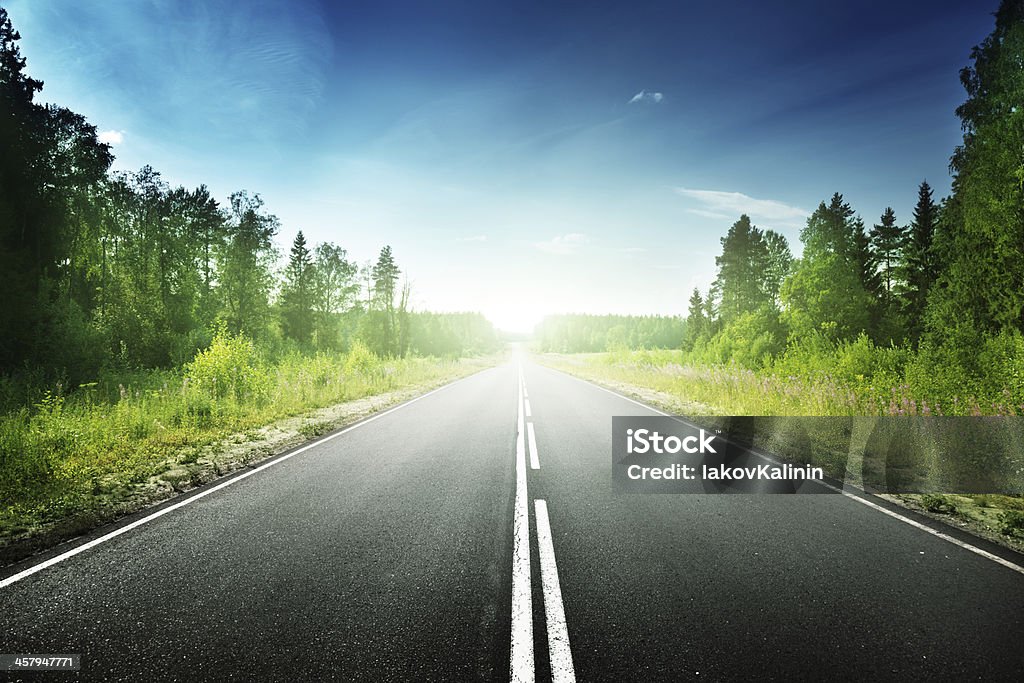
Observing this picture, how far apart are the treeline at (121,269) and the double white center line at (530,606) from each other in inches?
540

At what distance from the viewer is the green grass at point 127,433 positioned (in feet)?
17.5

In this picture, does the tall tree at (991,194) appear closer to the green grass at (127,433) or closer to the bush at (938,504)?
the bush at (938,504)

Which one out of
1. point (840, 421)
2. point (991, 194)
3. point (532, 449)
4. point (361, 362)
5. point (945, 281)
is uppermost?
point (991, 194)

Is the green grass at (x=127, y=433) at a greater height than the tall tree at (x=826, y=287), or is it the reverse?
the tall tree at (x=826, y=287)

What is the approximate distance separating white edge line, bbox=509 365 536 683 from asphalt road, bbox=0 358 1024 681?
0.02 m

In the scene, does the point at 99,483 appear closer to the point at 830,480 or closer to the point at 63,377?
the point at 830,480

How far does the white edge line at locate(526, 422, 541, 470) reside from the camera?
730cm

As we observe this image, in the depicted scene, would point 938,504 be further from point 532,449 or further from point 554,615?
point 532,449

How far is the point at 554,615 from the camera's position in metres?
2.98

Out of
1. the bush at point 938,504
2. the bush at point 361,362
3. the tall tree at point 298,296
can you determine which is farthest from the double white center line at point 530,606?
the tall tree at point 298,296

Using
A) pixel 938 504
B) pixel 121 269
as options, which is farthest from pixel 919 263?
pixel 121 269

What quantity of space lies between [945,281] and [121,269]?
4519cm

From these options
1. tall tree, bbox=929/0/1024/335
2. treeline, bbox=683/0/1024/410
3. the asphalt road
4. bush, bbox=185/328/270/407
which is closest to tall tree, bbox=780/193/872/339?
treeline, bbox=683/0/1024/410

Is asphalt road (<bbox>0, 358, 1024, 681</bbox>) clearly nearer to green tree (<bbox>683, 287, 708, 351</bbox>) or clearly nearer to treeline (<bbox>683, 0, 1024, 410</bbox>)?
treeline (<bbox>683, 0, 1024, 410</bbox>)
